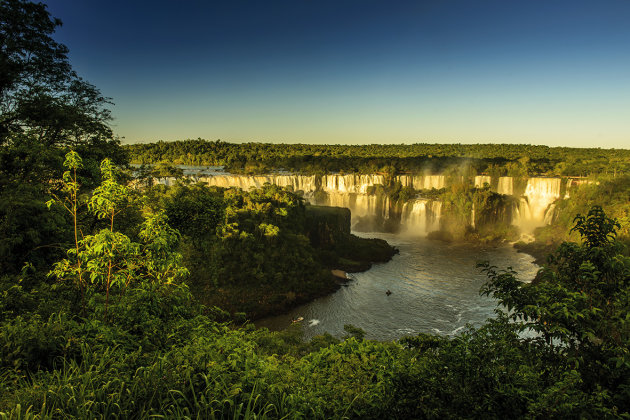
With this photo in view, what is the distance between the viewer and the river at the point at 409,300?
26781mm

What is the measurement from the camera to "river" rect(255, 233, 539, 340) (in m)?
26.8

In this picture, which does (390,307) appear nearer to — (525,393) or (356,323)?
A: (356,323)

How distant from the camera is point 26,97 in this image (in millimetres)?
13516

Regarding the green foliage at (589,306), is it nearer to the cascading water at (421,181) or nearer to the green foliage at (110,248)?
the green foliage at (110,248)

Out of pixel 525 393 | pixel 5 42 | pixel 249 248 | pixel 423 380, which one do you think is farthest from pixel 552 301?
pixel 249 248

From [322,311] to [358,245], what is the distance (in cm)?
1717

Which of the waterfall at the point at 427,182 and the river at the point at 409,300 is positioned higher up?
the waterfall at the point at 427,182

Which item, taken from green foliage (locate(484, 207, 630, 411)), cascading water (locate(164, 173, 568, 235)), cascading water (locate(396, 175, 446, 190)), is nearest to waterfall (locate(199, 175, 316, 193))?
cascading water (locate(164, 173, 568, 235))

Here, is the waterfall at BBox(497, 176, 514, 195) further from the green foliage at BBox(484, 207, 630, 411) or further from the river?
the green foliage at BBox(484, 207, 630, 411)

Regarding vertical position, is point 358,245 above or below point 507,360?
below

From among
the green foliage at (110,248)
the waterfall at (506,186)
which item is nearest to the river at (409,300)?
the waterfall at (506,186)

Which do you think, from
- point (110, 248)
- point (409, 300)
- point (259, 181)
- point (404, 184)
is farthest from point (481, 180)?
point (110, 248)

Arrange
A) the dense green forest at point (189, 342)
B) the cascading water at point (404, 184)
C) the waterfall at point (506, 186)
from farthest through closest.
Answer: the waterfall at point (506, 186)
the cascading water at point (404, 184)
the dense green forest at point (189, 342)

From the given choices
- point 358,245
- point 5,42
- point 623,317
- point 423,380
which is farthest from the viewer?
point 358,245
